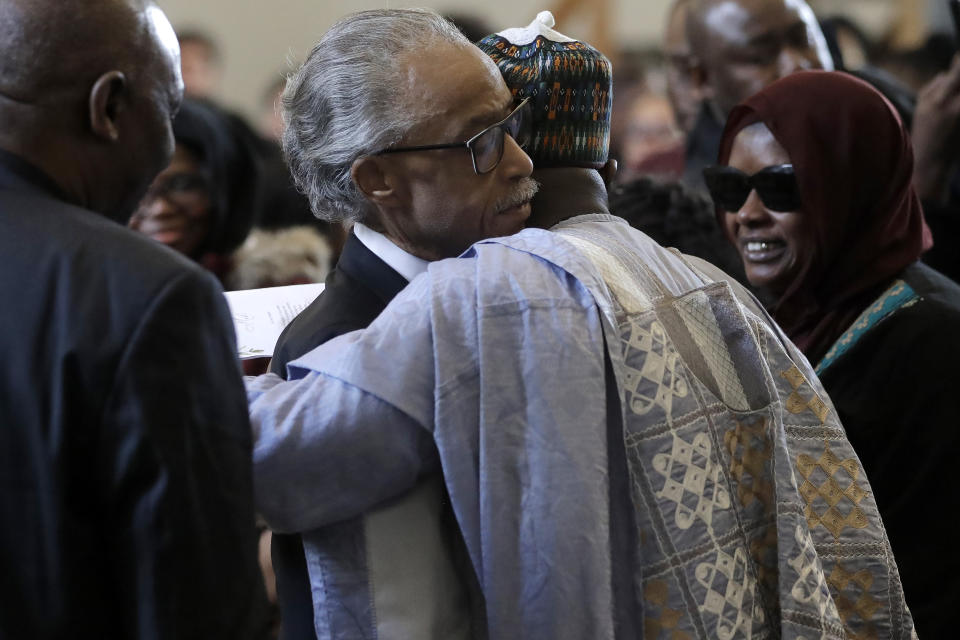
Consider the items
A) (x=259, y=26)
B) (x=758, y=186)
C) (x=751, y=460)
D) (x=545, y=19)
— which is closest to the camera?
(x=751, y=460)

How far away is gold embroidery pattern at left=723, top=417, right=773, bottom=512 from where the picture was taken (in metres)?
1.85

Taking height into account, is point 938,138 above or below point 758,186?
below

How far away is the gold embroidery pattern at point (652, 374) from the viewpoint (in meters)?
1.75

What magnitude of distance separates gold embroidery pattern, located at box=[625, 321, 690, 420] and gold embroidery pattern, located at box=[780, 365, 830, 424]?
261 mm

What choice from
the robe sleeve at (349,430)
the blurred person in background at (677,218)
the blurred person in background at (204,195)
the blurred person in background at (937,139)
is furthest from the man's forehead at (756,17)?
the robe sleeve at (349,430)

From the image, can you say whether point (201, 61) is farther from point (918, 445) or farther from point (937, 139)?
point (918, 445)

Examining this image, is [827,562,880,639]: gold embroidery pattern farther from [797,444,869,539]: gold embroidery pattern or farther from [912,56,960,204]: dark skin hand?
[912,56,960,204]: dark skin hand

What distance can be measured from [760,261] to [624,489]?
5.07ft

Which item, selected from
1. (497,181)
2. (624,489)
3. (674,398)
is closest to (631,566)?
(624,489)

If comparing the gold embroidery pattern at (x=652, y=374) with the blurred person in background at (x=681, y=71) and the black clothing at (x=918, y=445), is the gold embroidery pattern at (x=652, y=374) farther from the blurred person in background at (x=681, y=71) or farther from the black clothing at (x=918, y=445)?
the blurred person in background at (x=681, y=71)

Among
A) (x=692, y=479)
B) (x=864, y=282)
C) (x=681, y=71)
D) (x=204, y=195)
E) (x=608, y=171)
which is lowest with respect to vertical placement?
(x=204, y=195)

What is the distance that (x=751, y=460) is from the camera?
1.88 m

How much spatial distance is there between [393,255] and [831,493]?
31.8 inches

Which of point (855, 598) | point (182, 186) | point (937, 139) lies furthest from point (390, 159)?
point (937, 139)
